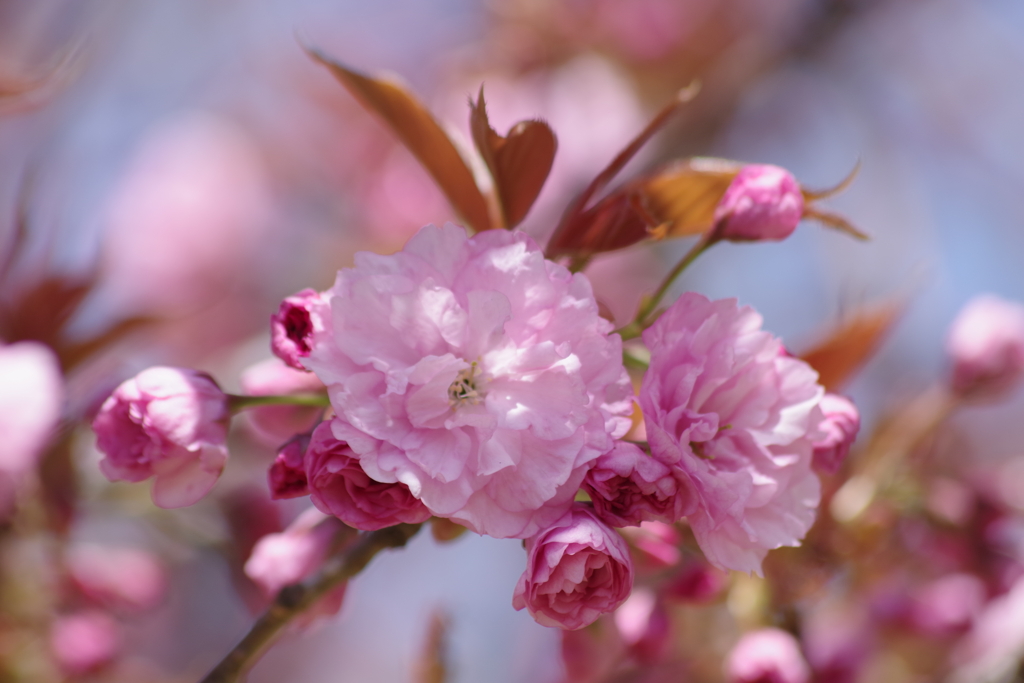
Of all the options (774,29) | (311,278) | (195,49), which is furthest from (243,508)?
(195,49)

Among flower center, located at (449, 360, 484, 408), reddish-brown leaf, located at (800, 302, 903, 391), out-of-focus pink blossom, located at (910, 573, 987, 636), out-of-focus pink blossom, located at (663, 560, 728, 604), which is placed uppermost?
flower center, located at (449, 360, 484, 408)

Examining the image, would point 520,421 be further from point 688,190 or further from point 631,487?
point 688,190

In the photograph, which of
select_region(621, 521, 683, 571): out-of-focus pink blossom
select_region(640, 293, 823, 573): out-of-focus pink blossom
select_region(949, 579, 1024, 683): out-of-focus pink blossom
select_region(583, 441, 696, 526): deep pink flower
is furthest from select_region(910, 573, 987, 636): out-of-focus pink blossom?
select_region(583, 441, 696, 526): deep pink flower

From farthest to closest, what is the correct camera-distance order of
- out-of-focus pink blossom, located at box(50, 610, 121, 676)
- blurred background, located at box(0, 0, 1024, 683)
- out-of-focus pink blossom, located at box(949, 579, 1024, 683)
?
blurred background, located at box(0, 0, 1024, 683) < out-of-focus pink blossom, located at box(50, 610, 121, 676) < out-of-focus pink blossom, located at box(949, 579, 1024, 683)

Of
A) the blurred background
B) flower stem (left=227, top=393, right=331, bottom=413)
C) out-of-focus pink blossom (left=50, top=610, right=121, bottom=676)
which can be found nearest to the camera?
flower stem (left=227, top=393, right=331, bottom=413)

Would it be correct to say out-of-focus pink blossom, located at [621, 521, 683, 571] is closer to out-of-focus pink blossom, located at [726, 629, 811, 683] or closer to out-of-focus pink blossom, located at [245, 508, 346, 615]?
out-of-focus pink blossom, located at [726, 629, 811, 683]

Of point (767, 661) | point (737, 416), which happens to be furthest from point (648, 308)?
point (767, 661)
